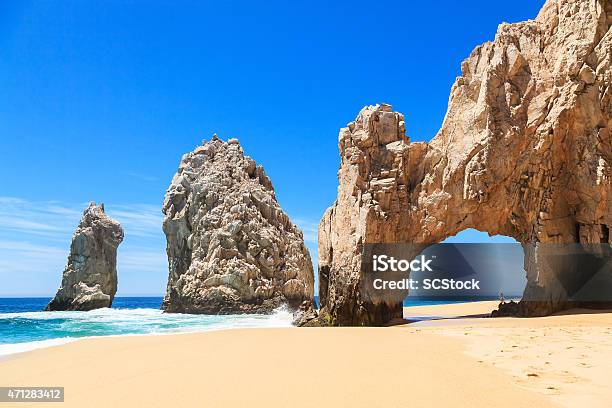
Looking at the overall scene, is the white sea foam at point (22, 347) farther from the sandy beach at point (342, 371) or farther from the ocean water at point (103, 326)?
the sandy beach at point (342, 371)

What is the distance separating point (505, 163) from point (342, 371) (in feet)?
41.8

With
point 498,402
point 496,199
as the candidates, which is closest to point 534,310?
point 496,199

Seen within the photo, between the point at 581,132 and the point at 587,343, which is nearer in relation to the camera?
the point at 587,343

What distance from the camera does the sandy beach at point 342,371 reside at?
15.1 ft

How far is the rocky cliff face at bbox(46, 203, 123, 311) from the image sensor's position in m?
53.5

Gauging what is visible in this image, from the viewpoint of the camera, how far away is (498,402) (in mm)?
4297

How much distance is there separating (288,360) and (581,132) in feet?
44.6

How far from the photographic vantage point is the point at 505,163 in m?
16.2

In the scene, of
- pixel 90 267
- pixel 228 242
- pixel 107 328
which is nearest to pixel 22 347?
pixel 107 328

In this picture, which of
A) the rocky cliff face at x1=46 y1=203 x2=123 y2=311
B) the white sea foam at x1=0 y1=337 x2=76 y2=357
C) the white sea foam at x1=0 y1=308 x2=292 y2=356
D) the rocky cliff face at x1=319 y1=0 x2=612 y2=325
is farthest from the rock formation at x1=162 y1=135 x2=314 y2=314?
the white sea foam at x1=0 y1=337 x2=76 y2=357

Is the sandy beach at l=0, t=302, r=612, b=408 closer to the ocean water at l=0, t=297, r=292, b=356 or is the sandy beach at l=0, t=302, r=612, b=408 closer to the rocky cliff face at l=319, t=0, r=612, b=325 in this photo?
the ocean water at l=0, t=297, r=292, b=356

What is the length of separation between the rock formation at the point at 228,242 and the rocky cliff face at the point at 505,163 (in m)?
23.8

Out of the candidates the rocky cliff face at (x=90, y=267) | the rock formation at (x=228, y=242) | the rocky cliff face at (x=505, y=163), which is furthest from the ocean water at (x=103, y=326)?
the rocky cliff face at (x=90, y=267)

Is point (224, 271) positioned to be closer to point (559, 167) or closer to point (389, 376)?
point (559, 167)
